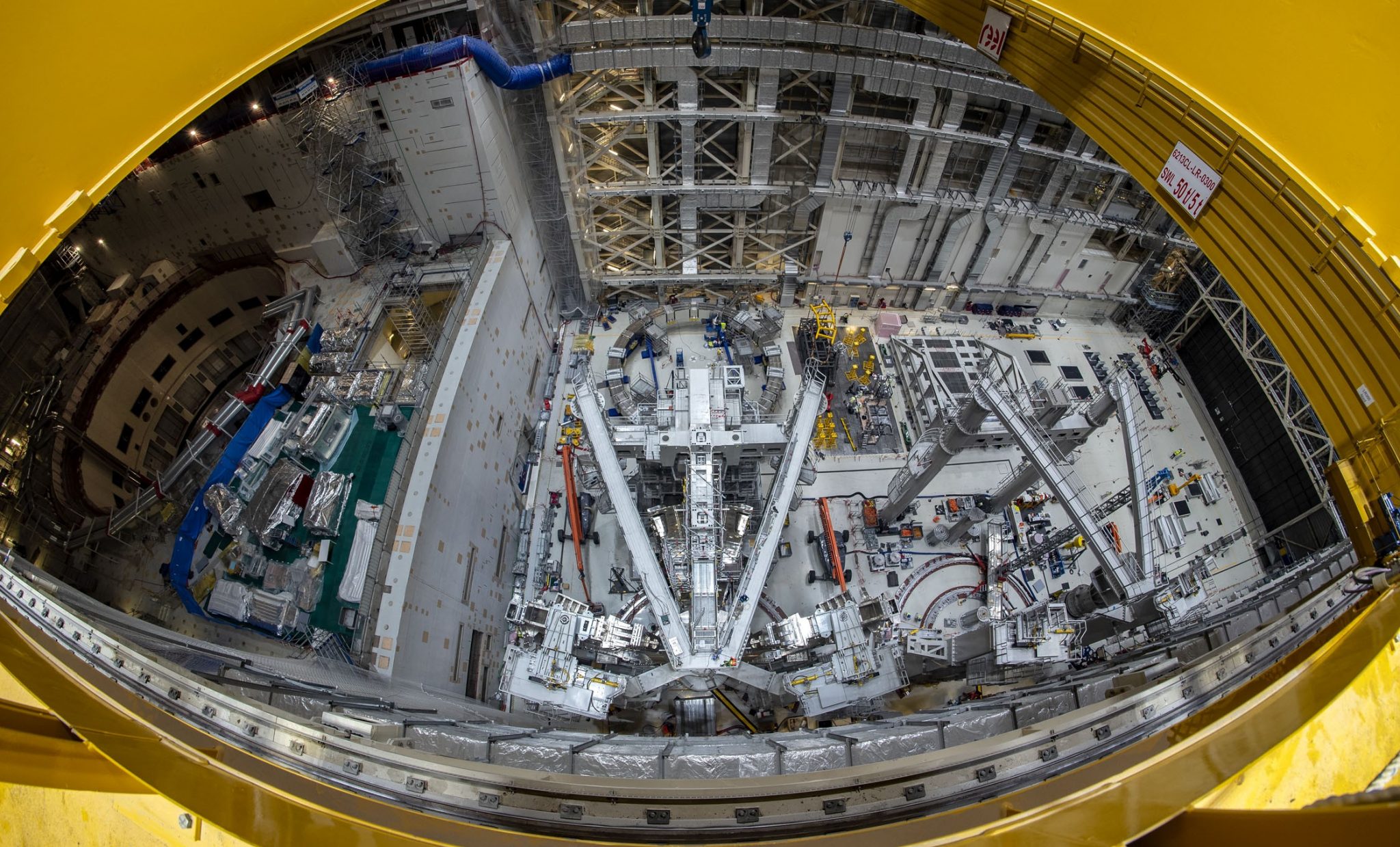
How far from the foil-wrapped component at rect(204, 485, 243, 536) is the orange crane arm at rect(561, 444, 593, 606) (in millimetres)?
6818

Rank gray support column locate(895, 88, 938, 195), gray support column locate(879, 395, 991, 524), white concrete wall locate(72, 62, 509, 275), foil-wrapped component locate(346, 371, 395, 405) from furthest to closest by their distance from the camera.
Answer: gray support column locate(895, 88, 938, 195)
white concrete wall locate(72, 62, 509, 275)
foil-wrapped component locate(346, 371, 395, 405)
gray support column locate(879, 395, 991, 524)

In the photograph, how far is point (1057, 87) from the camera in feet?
28.0

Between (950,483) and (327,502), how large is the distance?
15.2 metres

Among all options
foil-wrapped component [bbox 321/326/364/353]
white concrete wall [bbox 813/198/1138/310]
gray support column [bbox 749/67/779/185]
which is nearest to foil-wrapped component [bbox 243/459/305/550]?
foil-wrapped component [bbox 321/326/364/353]

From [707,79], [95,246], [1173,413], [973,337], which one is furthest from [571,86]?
[1173,413]

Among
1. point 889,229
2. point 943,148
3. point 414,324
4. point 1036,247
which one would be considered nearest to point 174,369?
point 414,324

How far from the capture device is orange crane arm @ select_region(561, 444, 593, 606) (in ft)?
48.2

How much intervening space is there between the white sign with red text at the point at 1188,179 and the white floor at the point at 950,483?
10386 mm

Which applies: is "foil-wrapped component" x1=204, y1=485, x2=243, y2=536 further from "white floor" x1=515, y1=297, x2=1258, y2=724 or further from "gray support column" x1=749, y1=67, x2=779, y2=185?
"gray support column" x1=749, y1=67, x2=779, y2=185

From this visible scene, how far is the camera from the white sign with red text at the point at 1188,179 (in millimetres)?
6312

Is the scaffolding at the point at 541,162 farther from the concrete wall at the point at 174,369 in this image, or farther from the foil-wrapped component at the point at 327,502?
the foil-wrapped component at the point at 327,502

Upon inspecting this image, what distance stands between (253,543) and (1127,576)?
1599 cm

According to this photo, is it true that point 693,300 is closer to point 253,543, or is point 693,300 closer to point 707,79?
point 707,79

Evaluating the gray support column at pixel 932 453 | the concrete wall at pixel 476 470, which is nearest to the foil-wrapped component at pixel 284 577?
the concrete wall at pixel 476 470
